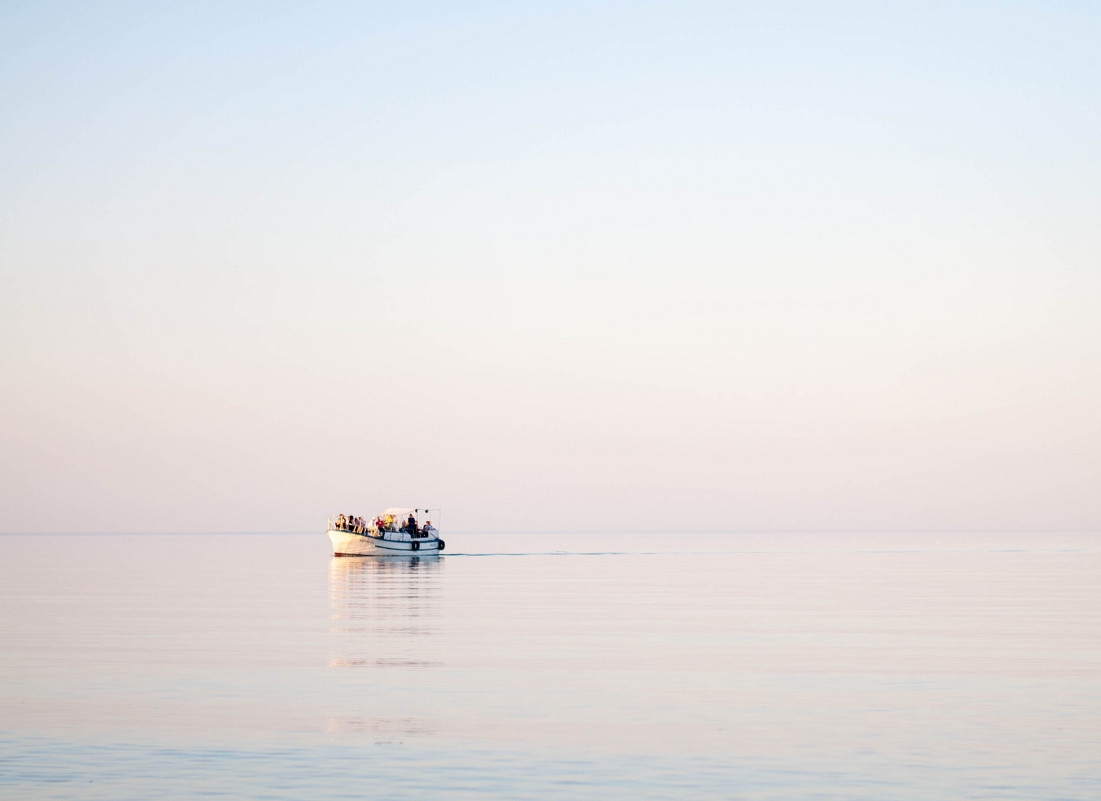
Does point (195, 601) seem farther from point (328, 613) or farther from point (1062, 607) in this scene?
point (1062, 607)

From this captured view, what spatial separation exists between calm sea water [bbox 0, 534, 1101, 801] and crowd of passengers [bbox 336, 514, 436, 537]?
2951 inches

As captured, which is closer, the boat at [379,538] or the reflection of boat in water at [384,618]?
the reflection of boat in water at [384,618]

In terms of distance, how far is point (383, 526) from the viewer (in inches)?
5837

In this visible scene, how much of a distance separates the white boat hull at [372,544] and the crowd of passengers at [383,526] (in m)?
0.78

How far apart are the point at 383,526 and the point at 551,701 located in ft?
381

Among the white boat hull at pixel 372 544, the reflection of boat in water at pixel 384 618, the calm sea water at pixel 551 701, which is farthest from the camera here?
the white boat hull at pixel 372 544

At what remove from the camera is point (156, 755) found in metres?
26.2

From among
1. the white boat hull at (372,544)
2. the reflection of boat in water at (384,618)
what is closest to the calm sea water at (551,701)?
the reflection of boat in water at (384,618)

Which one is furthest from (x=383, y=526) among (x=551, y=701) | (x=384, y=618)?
(x=551, y=701)

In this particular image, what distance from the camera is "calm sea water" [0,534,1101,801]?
79.3ft

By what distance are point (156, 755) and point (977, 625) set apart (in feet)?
133

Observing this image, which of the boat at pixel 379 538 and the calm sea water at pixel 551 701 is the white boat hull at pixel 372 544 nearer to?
the boat at pixel 379 538

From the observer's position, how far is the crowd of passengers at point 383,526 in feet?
478

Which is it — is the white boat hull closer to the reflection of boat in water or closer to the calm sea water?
the reflection of boat in water
